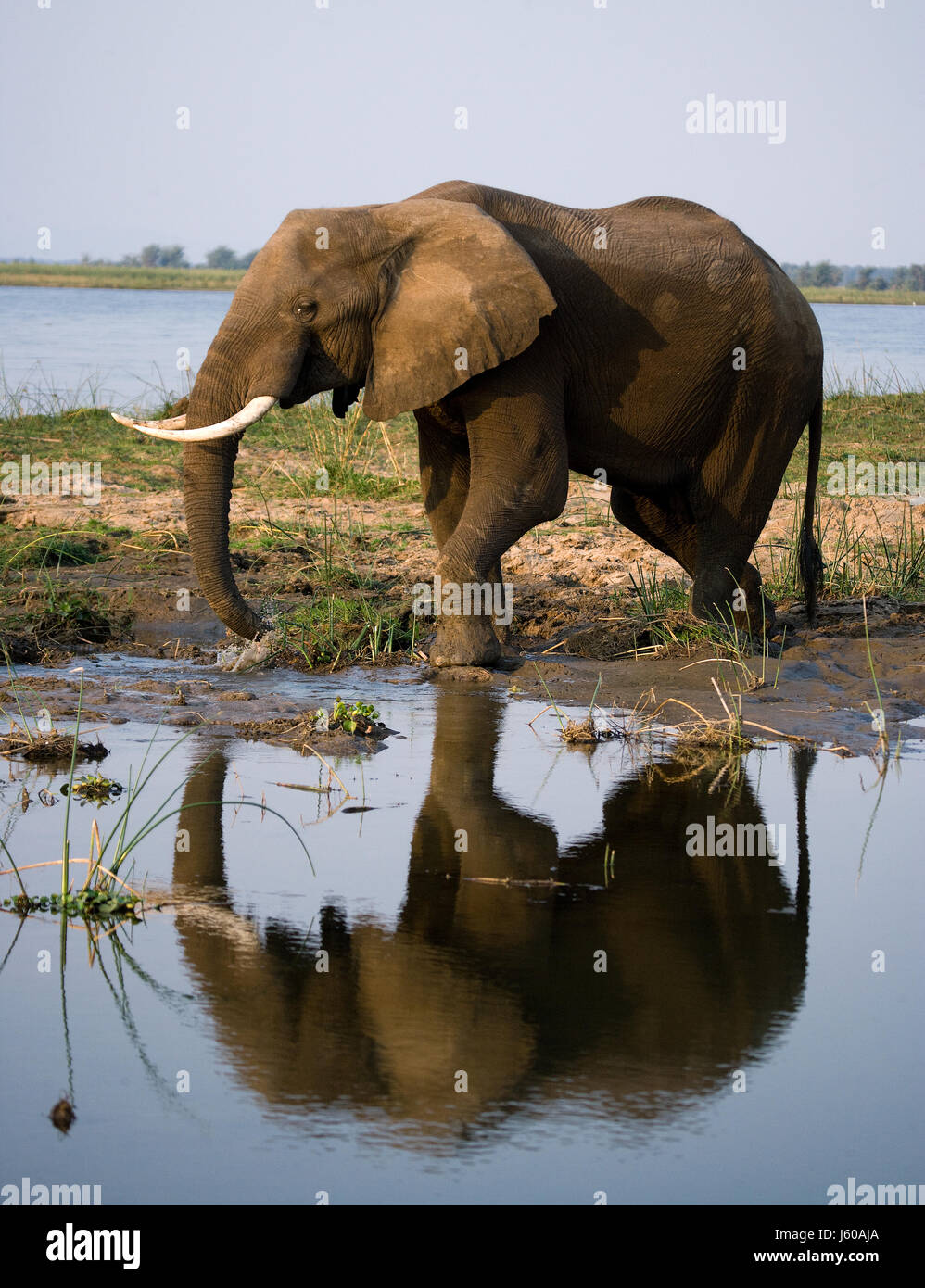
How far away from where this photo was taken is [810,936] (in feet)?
14.8

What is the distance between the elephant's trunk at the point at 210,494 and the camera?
757cm

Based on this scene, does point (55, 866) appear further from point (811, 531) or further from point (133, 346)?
point (133, 346)

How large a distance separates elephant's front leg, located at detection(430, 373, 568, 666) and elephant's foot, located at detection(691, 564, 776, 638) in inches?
48.6

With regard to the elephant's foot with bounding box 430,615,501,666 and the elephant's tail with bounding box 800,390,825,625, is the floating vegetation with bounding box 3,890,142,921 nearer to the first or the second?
the elephant's foot with bounding box 430,615,501,666

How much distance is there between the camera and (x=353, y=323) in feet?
25.2

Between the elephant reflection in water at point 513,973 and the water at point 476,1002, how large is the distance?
0.01 m

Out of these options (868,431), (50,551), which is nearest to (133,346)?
(868,431)

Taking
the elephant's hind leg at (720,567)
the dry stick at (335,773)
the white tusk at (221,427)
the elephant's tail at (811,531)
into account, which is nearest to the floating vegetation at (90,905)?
the dry stick at (335,773)

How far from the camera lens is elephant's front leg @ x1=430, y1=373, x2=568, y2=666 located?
25.7 feet

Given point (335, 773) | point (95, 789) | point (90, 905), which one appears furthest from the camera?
point (335, 773)

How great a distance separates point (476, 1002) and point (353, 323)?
14.8 feet

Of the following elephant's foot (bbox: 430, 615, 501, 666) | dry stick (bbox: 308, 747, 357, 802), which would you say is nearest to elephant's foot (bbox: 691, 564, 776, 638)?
elephant's foot (bbox: 430, 615, 501, 666)

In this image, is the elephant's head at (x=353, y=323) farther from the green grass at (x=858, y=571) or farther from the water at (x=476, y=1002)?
the green grass at (x=858, y=571)
